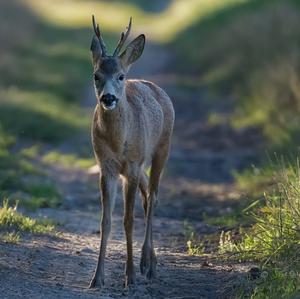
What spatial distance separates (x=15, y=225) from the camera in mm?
9656

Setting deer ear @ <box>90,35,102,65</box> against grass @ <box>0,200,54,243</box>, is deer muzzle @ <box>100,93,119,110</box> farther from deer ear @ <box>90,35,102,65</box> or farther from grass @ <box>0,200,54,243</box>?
grass @ <box>0,200,54,243</box>

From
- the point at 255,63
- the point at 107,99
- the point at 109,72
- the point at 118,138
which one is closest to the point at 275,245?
the point at 118,138

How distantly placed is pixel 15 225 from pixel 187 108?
35.5 feet

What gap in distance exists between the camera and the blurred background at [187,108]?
12.4m

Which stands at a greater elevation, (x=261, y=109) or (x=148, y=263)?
(x=261, y=109)

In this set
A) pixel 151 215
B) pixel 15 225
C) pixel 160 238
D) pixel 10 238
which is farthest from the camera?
pixel 160 238

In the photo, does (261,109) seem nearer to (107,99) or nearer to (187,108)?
(187,108)

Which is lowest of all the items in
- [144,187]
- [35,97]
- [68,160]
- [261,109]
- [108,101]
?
[144,187]

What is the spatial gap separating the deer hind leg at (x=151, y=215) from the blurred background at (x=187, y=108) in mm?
792

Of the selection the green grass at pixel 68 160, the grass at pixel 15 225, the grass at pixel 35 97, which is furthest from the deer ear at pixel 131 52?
the green grass at pixel 68 160

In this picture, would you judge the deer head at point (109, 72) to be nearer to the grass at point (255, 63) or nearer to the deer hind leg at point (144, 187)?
the deer hind leg at point (144, 187)

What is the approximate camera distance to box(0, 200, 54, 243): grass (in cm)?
941

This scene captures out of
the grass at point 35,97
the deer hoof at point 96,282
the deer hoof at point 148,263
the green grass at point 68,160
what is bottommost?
the deer hoof at point 96,282

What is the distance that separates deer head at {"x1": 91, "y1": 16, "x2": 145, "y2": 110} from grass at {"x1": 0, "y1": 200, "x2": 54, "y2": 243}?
1761 millimetres
